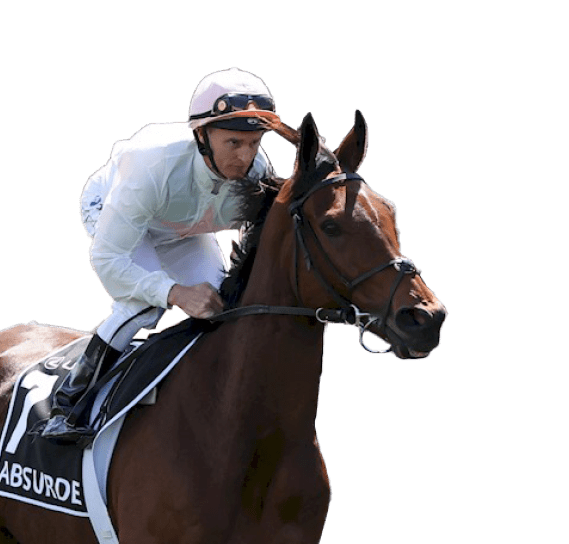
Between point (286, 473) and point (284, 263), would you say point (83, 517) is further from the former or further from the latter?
point (284, 263)

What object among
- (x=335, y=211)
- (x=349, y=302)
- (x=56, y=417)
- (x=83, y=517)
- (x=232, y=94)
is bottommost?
(x=83, y=517)

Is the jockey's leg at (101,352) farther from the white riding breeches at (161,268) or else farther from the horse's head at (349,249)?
the horse's head at (349,249)

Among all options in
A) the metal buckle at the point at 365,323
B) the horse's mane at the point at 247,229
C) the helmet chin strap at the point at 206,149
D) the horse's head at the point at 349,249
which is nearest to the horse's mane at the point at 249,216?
the horse's mane at the point at 247,229

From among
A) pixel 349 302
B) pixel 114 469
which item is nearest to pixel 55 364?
pixel 114 469

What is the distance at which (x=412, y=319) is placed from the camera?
7082 millimetres

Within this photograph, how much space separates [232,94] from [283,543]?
266 centimetres

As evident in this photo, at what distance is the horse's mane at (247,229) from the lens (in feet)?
25.7

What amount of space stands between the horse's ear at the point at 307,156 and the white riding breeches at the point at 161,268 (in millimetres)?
873

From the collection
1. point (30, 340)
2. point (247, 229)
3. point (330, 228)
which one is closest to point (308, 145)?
point (330, 228)

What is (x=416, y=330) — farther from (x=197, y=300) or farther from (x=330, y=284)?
(x=197, y=300)

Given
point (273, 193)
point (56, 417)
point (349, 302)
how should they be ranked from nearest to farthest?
1. point (349, 302)
2. point (273, 193)
3. point (56, 417)

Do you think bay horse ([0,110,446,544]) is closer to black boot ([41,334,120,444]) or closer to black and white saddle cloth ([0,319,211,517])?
black and white saddle cloth ([0,319,211,517])

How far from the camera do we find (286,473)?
7633mm

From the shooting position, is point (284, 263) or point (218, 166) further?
point (218, 166)
